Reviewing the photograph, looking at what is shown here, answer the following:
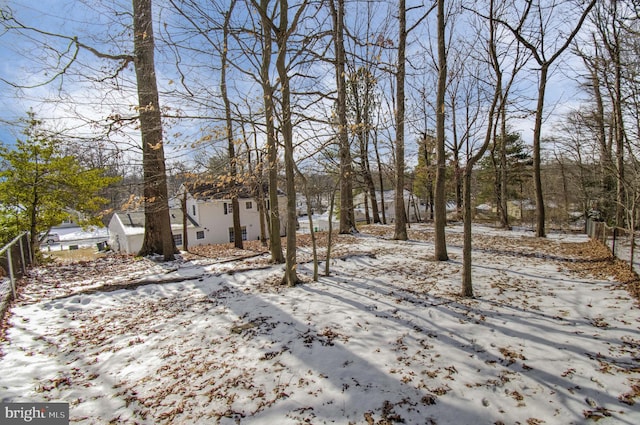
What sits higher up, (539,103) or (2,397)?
(539,103)

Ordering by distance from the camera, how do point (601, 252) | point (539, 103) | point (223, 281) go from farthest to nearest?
point (539, 103), point (601, 252), point (223, 281)

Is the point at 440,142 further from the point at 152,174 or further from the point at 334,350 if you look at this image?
the point at 152,174

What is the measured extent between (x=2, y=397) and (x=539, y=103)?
621 inches

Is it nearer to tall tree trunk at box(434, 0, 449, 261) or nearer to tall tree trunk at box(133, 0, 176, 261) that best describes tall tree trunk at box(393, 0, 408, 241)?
tall tree trunk at box(434, 0, 449, 261)

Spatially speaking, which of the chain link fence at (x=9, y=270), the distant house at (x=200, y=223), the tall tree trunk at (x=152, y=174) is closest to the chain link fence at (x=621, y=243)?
the tall tree trunk at (x=152, y=174)

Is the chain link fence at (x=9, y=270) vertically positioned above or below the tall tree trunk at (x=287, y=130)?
below

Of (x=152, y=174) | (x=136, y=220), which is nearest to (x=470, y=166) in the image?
(x=152, y=174)

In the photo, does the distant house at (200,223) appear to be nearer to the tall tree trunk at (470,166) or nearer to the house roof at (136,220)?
the house roof at (136,220)

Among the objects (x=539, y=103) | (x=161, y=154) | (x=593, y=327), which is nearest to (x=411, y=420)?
(x=593, y=327)

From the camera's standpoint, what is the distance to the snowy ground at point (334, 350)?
2.37 meters

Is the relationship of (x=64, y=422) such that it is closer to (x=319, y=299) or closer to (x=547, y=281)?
(x=319, y=299)

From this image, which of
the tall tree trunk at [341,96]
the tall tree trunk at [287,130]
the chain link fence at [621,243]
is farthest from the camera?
the chain link fence at [621,243]

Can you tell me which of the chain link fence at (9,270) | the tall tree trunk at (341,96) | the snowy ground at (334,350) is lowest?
the snowy ground at (334,350)

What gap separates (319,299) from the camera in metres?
4.66
